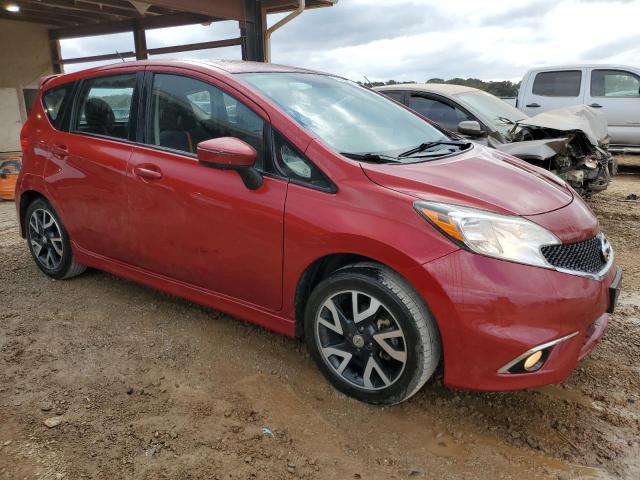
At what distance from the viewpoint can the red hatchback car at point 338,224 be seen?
2.23 m

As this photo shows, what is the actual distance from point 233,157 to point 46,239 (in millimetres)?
2296

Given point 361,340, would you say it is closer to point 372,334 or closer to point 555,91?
point 372,334

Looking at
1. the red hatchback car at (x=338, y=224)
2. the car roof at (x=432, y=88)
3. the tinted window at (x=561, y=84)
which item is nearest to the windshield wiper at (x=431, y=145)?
the red hatchback car at (x=338, y=224)

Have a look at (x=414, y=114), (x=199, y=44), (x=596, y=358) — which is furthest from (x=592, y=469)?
(x=199, y=44)

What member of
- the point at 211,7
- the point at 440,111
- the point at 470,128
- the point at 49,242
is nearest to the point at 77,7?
the point at 211,7

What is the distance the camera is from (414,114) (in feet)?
11.9

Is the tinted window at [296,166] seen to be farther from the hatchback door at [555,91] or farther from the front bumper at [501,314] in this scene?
the hatchback door at [555,91]

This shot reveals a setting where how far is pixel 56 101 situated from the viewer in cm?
397

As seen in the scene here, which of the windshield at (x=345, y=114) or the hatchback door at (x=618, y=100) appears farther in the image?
the hatchback door at (x=618, y=100)

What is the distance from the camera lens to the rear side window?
389 cm

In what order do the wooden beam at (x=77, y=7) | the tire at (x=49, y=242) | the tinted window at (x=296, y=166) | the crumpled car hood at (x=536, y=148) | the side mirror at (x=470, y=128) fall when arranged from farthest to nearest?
1. the wooden beam at (x=77, y=7)
2. the crumpled car hood at (x=536, y=148)
3. the side mirror at (x=470, y=128)
4. the tire at (x=49, y=242)
5. the tinted window at (x=296, y=166)

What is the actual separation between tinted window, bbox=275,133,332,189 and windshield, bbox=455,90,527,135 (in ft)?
13.4

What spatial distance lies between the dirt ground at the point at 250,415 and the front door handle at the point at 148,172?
3.14 ft

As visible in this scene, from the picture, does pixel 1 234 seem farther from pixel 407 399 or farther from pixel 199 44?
pixel 199 44
